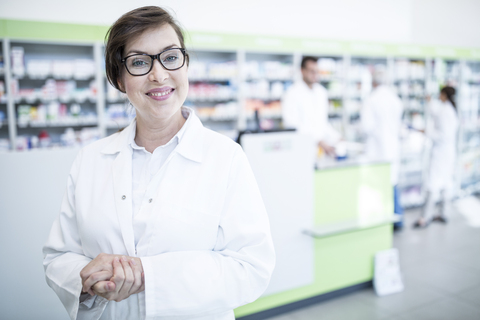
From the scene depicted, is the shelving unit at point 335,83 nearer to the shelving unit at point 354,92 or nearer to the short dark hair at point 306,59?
the shelving unit at point 354,92

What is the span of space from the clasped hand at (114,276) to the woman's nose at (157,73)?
0.56 m

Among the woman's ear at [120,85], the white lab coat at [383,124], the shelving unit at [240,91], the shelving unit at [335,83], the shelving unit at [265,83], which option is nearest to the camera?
the woman's ear at [120,85]

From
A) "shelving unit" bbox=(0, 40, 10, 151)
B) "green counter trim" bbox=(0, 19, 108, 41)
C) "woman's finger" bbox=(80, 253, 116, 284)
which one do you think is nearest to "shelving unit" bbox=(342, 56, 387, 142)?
"green counter trim" bbox=(0, 19, 108, 41)

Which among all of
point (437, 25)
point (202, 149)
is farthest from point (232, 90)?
point (437, 25)

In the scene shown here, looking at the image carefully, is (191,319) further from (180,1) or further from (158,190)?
(180,1)

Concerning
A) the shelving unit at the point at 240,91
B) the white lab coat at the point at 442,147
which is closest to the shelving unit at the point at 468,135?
the shelving unit at the point at 240,91

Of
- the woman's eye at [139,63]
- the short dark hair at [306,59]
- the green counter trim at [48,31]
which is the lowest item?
the woman's eye at [139,63]

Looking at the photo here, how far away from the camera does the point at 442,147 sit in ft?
17.8

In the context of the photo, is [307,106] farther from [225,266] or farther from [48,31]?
[225,266]

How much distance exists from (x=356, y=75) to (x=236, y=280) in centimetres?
568

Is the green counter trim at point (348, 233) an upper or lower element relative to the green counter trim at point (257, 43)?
lower

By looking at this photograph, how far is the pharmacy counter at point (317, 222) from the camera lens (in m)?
2.87

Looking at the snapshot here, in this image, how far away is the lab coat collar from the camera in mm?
1252

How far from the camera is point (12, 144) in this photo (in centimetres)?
422
